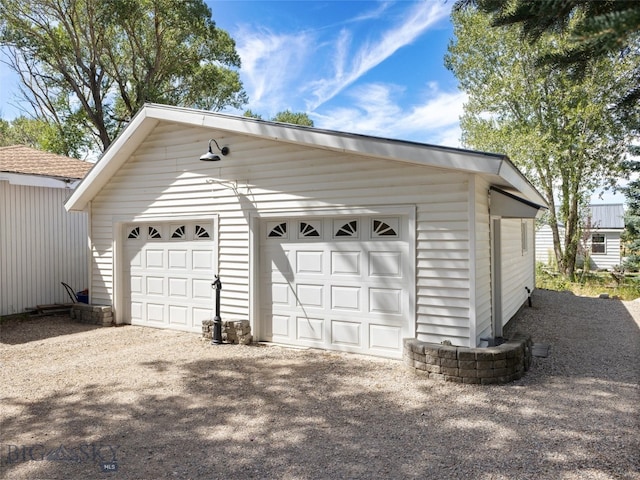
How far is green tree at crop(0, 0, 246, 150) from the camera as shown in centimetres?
1556

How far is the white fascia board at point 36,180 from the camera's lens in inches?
347

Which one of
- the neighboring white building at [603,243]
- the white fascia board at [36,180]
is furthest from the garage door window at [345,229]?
the neighboring white building at [603,243]

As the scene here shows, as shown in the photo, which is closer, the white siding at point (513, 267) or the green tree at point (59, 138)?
the white siding at point (513, 267)

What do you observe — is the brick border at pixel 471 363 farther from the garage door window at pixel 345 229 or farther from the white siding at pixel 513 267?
the white siding at pixel 513 267

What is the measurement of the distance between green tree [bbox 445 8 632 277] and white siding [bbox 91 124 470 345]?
12.6 m

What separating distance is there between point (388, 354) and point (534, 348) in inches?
91.9

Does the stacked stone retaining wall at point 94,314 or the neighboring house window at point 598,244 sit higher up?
the neighboring house window at point 598,244

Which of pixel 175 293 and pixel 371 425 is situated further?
pixel 175 293

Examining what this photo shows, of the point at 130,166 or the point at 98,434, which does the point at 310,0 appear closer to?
the point at 130,166

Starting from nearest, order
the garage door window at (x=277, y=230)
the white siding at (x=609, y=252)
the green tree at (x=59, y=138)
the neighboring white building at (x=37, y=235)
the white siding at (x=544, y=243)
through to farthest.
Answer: the garage door window at (x=277, y=230) < the neighboring white building at (x=37, y=235) < the green tree at (x=59, y=138) < the white siding at (x=609, y=252) < the white siding at (x=544, y=243)

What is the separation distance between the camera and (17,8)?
15000 millimetres

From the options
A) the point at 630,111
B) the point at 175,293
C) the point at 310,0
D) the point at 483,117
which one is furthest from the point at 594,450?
the point at 483,117

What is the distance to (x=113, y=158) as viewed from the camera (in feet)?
26.6

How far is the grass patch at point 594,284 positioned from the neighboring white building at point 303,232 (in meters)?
6.62
